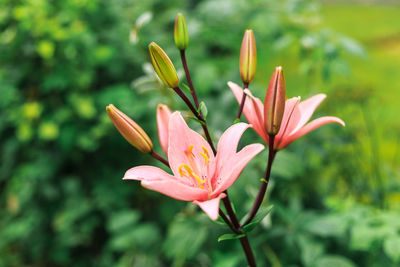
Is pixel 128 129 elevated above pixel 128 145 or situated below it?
above

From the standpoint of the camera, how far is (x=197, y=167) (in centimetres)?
73

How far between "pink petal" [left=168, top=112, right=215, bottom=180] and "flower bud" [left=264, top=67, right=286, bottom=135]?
0.14m

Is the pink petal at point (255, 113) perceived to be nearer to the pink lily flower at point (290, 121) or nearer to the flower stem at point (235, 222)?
the pink lily flower at point (290, 121)

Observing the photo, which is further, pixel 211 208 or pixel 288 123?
pixel 288 123

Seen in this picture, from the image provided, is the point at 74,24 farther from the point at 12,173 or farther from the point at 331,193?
the point at 331,193

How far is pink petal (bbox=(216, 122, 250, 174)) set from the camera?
2.08 feet

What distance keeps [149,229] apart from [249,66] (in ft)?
3.85

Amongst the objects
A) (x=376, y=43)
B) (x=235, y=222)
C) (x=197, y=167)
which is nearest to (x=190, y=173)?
(x=197, y=167)

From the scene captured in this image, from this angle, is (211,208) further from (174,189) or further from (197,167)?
(197,167)

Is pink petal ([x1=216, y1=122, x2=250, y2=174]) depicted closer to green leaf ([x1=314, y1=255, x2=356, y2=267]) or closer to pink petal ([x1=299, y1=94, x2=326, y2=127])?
pink petal ([x1=299, y1=94, x2=326, y2=127])

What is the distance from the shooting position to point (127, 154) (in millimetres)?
2113

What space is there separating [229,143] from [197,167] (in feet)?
0.36

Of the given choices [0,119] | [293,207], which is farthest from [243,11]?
[0,119]

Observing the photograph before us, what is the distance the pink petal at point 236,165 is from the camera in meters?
0.59
